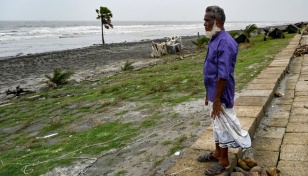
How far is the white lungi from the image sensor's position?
2.80 metres

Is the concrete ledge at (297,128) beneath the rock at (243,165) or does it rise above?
above

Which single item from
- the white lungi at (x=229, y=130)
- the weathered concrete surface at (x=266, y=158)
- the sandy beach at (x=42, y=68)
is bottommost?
the sandy beach at (x=42, y=68)

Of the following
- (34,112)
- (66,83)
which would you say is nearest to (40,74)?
(66,83)

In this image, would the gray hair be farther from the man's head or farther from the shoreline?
the shoreline

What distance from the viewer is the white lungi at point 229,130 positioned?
2.80 metres

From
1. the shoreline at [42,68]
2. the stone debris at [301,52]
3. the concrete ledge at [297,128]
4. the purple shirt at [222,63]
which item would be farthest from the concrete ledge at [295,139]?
the shoreline at [42,68]

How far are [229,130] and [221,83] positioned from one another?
1.58 ft

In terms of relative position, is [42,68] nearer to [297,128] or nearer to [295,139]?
[297,128]

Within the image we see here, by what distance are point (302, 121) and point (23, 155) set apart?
4.13m

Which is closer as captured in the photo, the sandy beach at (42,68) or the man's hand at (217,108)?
the man's hand at (217,108)

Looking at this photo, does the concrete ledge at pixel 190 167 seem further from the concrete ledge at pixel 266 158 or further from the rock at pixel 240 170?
the concrete ledge at pixel 266 158

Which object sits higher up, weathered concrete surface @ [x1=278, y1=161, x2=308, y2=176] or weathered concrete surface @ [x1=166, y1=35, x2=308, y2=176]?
weathered concrete surface @ [x1=166, y1=35, x2=308, y2=176]

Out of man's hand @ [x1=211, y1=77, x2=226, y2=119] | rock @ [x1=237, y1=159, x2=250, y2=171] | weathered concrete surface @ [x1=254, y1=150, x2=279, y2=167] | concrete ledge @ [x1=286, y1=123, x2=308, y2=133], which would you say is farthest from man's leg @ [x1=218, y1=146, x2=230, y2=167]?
concrete ledge @ [x1=286, y1=123, x2=308, y2=133]

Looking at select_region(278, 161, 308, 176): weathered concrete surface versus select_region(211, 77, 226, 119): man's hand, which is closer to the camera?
select_region(211, 77, 226, 119): man's hand
